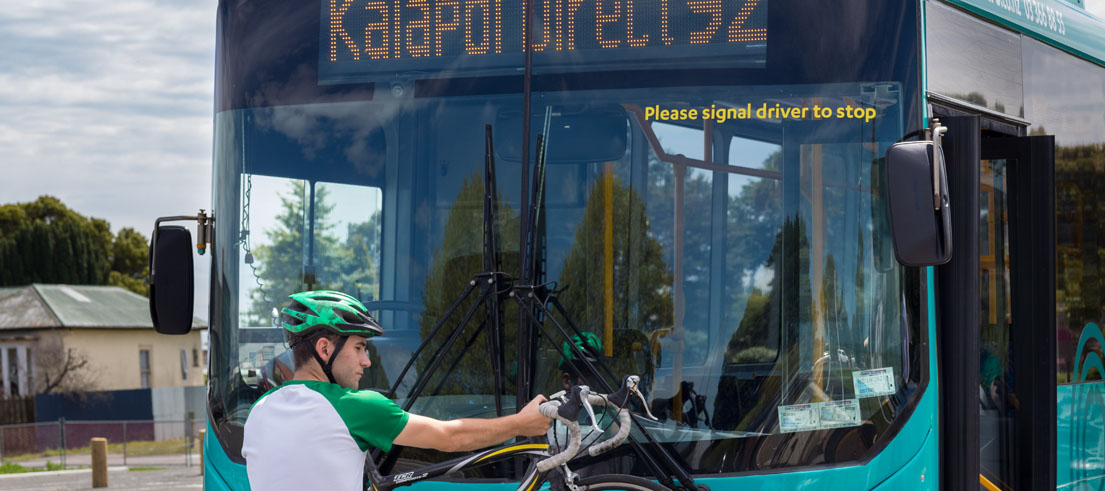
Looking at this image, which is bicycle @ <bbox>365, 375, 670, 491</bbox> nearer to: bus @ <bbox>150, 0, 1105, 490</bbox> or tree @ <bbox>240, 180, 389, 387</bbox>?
bus @ <bbox>150, 0, 1105, 490</bbox>

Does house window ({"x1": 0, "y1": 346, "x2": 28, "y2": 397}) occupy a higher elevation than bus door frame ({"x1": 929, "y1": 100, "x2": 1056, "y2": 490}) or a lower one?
lower

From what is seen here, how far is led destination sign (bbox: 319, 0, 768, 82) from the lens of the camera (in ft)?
16.7

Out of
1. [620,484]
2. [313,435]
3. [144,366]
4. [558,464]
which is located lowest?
[144,366]

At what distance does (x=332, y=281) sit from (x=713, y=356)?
→ 4.93 feet

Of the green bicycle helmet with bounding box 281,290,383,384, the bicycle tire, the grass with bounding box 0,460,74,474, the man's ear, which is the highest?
the green bicycle helmet with bounding box 281,290,383,384

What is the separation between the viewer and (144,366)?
206 ft

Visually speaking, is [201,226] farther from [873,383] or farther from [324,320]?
[873,383]

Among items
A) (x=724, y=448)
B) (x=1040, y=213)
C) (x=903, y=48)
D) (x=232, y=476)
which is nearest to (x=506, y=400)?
(x=724, y=448)

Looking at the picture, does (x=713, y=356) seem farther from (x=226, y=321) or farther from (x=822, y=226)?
(x=226, y=321)

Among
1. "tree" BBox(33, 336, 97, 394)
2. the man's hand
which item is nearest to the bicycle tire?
the man's hand

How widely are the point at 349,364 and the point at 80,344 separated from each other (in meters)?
57.8

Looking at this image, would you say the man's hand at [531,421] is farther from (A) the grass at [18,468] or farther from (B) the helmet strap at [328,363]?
(A) the grass at [18,468]

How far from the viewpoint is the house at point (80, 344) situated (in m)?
56.3

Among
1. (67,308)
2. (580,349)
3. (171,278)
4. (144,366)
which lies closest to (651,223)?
(580,349)
